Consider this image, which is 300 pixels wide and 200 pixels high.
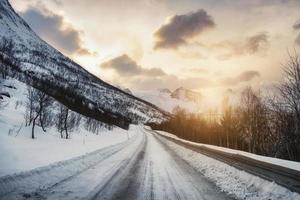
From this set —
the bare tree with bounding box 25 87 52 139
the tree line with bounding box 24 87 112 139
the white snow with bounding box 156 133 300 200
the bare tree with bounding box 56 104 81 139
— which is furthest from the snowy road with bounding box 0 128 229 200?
the bare tree with bounding box 56 104 81 139

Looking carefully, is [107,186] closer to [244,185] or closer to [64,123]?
[244,185]

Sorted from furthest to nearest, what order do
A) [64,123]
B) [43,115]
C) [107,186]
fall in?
[64,123]
[43,115]
[107,186]

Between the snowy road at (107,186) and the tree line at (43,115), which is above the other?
the tree line at (43,115)

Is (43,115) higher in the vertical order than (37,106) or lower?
lower

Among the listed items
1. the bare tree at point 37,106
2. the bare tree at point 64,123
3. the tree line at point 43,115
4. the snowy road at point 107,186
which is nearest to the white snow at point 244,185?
the snowy road at point 107,186

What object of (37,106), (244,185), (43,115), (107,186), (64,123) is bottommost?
(107,186)

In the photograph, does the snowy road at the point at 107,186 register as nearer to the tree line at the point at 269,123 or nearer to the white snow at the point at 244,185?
the white snow at the point at 244,185

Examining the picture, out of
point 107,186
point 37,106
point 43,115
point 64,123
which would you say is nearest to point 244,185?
point 107,186

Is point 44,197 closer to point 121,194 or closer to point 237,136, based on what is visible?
point 121,194

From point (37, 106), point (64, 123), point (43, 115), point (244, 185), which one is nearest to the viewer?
point (244, 185)

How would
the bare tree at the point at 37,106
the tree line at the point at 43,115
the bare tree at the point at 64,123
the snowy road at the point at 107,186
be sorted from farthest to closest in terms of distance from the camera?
1. the bare tree at the point at 64,123
2. the tree line at the point at 43,115
3. the bare tree at the point at 37,106
4. the snowy road at the point at 107,186

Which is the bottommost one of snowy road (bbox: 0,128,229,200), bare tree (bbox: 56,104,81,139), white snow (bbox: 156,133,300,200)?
snowy road (bbox: 0,128,229,200)

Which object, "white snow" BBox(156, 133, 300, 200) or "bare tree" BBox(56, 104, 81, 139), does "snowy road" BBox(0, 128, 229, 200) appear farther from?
"bare tree" BBox(56, 104, 81, 139)

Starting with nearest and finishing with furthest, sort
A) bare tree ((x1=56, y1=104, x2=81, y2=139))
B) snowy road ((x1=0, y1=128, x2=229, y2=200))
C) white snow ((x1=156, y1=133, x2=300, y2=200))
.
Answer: snowy road ((x1=0, y1=128, x2=229, y2=200))
white snow ((x1=156, y1=133, x2=300, y2=200))
bare tree ((x1=56, y1=104, x2=81, y2=139))
